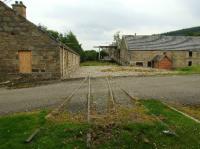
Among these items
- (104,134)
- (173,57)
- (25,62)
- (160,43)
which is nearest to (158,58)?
(173,57)

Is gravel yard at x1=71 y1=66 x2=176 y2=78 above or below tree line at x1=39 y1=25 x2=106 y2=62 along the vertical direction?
below

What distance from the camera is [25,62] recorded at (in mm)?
27688

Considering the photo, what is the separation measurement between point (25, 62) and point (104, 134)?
2044cm

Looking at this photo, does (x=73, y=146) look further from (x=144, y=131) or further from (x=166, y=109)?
(x=166, y=109)

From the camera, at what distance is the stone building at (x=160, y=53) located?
6794 cm

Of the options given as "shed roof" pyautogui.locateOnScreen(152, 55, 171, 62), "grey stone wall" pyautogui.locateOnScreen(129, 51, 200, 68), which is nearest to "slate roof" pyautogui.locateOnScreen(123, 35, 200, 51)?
"grey stone wall" pyautogui.locateOnScreen(129, 51, 200, 68)

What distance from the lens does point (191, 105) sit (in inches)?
549

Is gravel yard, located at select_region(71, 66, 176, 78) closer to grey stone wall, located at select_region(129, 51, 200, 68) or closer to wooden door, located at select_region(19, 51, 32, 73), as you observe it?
wooden door, located at select_region(19, 51, 32, 73)

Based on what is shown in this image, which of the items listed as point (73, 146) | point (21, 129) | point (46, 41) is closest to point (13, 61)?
point (46, 41)

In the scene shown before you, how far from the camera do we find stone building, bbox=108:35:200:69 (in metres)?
67.9

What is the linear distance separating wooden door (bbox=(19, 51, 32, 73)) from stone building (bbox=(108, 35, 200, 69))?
137 ft

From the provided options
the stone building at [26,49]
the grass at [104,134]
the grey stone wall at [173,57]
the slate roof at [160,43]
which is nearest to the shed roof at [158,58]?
the grey stone wall at [173,57]

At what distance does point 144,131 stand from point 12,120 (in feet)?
14.4

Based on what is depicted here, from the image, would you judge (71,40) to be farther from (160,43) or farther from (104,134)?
(104,134)
